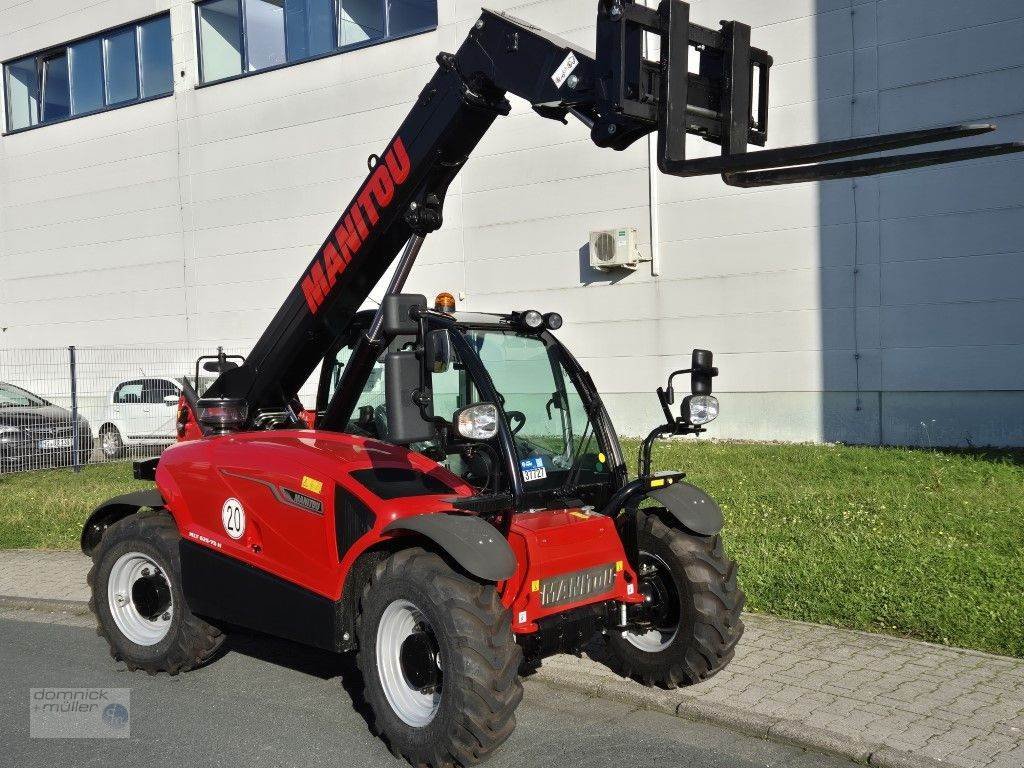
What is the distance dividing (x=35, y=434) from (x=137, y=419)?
2.17m

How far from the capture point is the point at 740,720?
520 cm

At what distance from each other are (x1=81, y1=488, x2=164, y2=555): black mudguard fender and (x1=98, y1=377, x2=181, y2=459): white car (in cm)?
1133

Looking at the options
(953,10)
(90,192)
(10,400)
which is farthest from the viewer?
(90,192)

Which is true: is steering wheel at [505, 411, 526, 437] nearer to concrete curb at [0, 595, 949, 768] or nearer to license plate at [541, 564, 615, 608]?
license plate at [541, 564, 615, 608]

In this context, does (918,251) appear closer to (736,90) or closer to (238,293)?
(736,90)

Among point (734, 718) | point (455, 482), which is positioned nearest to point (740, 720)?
point (734, 718)

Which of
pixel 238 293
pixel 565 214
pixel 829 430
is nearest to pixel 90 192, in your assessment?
pixel 238 293

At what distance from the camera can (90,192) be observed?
23.9 metres

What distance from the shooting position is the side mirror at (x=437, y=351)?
4.92 metres

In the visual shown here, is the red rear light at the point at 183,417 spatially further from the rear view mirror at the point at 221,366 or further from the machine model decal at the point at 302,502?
the machine model decal at the point at 302,502

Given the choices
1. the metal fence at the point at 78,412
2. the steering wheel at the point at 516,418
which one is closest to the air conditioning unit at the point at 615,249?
the metal fence at the point at 78,412

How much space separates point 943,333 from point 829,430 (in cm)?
206

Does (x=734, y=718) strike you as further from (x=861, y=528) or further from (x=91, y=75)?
(x=91, y=75)

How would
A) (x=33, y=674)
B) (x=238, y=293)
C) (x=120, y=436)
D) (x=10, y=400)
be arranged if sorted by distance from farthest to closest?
(x=238, y=293)
(x=120, y=436)
(x=10, y=400)
(x=33, y=674)
